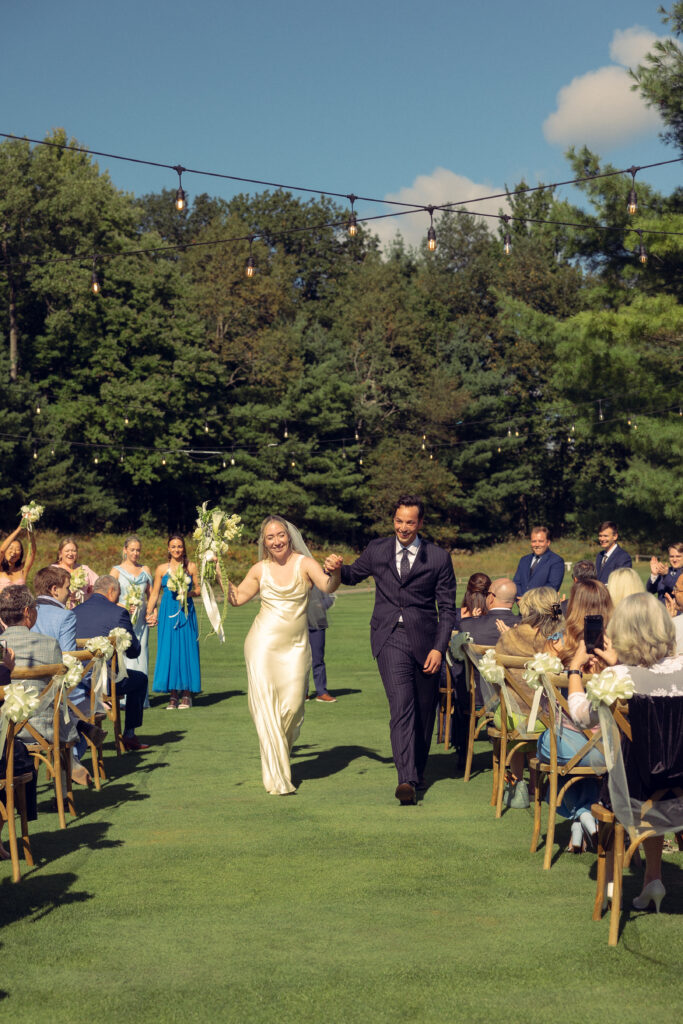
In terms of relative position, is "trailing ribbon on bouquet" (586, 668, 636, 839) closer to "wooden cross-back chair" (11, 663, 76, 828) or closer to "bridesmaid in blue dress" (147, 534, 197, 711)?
"wooden cross-back chair" (11, 663, 76, 828)

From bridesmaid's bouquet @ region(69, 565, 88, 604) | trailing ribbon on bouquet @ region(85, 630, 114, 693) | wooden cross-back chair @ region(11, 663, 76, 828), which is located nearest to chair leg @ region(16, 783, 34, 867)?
wooden cross-back chair @ region(11, 663, 76, 828)

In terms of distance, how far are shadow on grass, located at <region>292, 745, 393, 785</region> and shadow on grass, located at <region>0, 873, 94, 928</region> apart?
2.91 m

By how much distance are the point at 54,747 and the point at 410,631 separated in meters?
2.52

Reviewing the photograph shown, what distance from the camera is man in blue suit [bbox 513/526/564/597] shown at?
11992 millimetres

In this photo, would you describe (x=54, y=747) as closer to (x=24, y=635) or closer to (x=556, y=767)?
(x=24, y=635)

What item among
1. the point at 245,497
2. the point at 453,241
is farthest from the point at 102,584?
the point at 453,241

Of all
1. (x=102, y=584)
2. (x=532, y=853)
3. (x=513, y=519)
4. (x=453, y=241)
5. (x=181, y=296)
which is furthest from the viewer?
(x=453, y=241)

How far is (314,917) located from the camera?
5.39 metres

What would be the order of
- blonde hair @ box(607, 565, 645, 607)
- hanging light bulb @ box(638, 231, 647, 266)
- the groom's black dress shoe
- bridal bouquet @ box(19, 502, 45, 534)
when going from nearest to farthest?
blonde hair @ box(607, 565, 645, 607)
the groom's black dress shoe
bridal bouquet @ box(19, 502, 45, 534)
hanging light bulb @ box(638, 231, 647, 266)

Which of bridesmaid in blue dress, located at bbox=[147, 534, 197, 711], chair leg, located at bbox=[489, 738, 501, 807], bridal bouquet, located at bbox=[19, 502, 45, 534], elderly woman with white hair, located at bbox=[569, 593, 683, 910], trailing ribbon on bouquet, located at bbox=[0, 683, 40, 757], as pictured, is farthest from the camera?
bridesmaid in blue dress, located at bbox=[147, 534, 197, 711]

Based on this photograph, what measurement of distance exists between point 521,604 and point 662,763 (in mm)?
2874

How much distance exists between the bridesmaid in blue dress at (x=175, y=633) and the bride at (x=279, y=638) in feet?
12.5

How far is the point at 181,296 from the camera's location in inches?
2281

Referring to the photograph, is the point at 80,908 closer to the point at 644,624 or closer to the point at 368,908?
the point at 368,908
